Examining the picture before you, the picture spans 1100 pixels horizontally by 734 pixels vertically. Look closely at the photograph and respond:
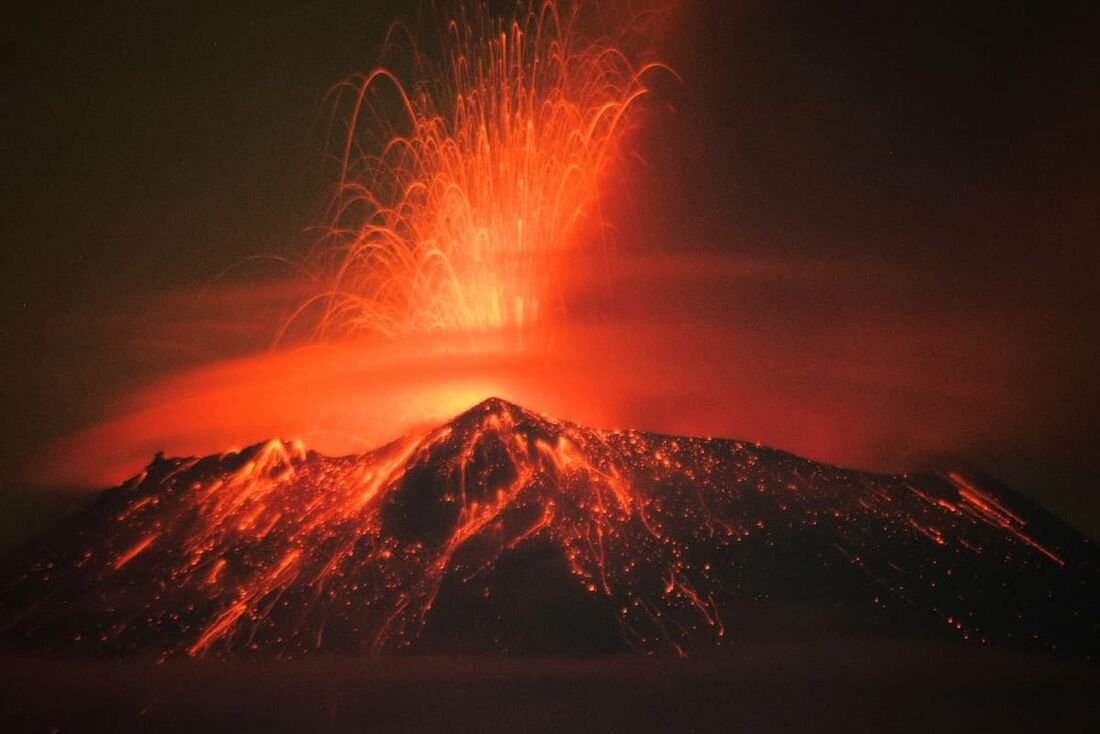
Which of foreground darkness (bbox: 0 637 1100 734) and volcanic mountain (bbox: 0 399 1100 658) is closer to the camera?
foreground darkness (bbox: 0 637 1100 734)

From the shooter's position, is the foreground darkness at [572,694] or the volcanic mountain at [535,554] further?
the volcanic mountain at [535,554]

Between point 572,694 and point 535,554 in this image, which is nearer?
point 572,694

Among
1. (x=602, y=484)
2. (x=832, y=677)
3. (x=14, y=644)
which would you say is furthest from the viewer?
(x=602, y=484)

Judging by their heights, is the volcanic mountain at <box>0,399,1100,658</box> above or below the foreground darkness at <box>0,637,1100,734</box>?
below

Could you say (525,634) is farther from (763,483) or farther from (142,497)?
(142,497)

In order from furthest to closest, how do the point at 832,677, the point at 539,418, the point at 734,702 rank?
1. the point at 539,418
2. the point at 832,677
3. the point at 734,702

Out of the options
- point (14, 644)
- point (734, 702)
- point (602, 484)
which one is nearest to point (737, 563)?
point (602, 484)

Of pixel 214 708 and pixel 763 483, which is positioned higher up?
pixel 214 708

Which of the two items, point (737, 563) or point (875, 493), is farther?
point (875, 493)
